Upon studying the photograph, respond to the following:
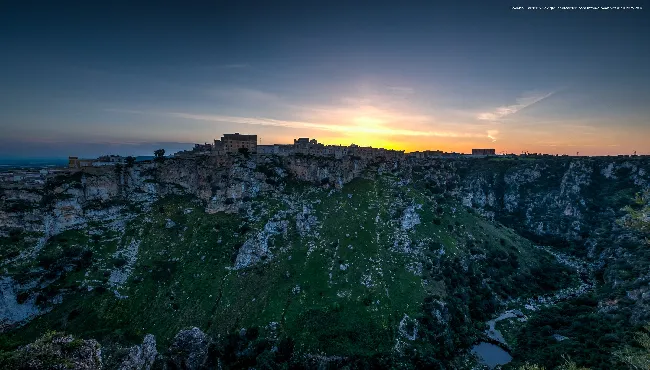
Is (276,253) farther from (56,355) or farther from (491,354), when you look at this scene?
(56,355)

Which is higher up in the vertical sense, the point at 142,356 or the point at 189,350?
the point at 142,356

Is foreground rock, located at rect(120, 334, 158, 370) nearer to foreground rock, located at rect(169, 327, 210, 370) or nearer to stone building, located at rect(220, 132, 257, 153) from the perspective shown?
foreground rock, located at rect(169, 327, 210, 370)

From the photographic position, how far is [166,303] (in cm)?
6600

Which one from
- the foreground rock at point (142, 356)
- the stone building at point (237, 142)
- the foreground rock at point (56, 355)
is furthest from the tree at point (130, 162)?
the foreground rock at point (56, 355)

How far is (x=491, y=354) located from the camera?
60.5 meters

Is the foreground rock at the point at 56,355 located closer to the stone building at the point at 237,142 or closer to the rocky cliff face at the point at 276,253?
the rocky cliff face at the point at 276,253

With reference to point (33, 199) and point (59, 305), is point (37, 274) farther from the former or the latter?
point (33, 199)

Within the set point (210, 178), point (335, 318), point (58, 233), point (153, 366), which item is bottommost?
point (153, 366)

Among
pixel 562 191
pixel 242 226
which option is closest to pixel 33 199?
pixel 242 226

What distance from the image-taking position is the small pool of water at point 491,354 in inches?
2299

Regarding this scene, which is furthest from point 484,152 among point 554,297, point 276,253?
point 276,253

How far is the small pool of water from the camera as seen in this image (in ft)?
192

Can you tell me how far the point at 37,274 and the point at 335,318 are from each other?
62591 mm

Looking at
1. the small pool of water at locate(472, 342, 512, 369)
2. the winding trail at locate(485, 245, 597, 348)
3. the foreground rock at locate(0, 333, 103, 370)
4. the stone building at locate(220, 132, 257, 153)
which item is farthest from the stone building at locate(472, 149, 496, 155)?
the foreground rock at locate(0, 333, 103, 370)
